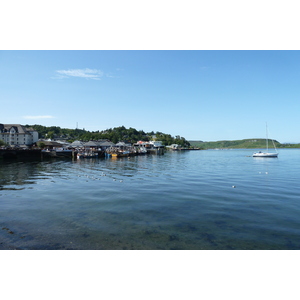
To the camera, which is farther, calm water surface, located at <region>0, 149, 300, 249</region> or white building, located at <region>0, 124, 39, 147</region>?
white building, located at <region>0, 124, 39, 147</region>

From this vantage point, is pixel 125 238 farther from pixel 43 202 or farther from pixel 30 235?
pixel 43 202

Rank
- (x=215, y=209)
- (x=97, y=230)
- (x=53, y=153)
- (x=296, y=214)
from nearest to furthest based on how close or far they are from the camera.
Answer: (x=97, y=230) → (x=296, y=214) → (x=215, y=209) → (x=53, y=153)

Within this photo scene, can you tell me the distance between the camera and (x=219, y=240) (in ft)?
29.1

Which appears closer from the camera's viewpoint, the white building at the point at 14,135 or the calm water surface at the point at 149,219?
the calm water surface at the point at 149,219

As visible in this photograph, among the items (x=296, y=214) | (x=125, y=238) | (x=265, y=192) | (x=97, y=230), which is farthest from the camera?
(x=265, y=192)

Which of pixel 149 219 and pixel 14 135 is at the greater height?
pixel 14 135

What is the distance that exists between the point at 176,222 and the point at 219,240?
8.68 feet

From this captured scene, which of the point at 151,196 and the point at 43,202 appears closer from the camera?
the point at 43,202

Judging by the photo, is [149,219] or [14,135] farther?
[14,135]

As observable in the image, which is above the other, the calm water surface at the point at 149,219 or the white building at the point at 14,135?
Result: the white building at the point at 14,135

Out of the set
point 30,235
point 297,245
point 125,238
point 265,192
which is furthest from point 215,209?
point 30,235

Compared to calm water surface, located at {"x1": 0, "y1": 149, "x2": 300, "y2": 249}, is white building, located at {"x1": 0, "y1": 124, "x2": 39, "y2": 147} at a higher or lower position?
higher

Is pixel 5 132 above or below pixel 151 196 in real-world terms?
above

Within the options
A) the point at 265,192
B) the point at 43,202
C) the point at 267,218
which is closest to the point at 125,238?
the point at 267,218
